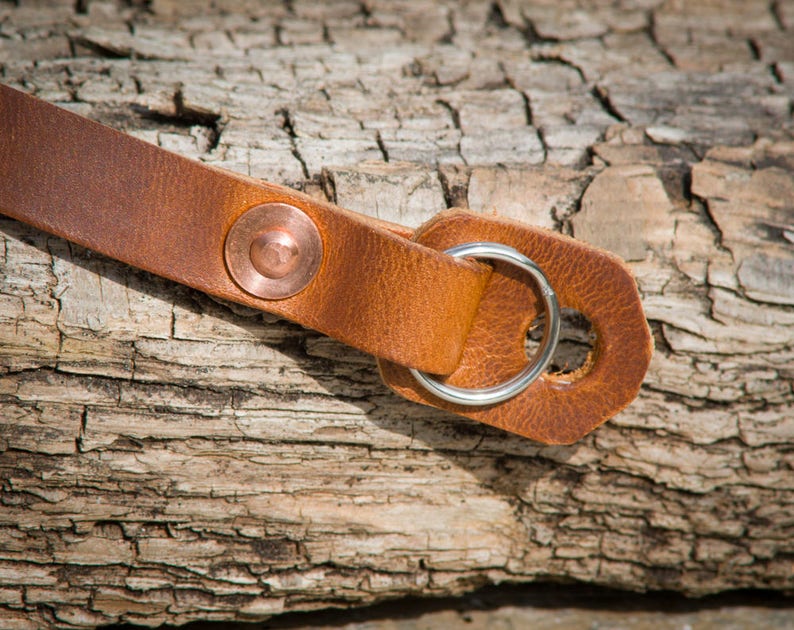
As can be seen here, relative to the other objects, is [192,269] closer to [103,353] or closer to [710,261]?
[103,353]

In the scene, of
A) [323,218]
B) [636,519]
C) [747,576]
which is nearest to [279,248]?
[323,218]

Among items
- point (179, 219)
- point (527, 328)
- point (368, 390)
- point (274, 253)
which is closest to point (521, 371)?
point (527, 328)

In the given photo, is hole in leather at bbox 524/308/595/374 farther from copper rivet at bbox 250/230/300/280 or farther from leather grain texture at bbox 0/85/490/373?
copper rivet at bbox 250/230/300/280

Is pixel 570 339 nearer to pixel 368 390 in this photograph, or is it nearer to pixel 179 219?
pixel 368 390

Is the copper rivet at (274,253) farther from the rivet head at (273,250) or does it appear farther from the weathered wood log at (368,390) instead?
the weathered wood log at (368,390)

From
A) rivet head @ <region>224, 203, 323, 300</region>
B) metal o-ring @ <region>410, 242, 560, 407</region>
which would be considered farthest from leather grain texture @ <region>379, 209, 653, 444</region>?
rivet head @ <region>224, 203, 323, 300</region>

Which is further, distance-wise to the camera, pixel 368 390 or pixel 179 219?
pixel 368 390

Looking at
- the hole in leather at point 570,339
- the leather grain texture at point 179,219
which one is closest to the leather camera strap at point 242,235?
the leather grain texture at point 179,219
